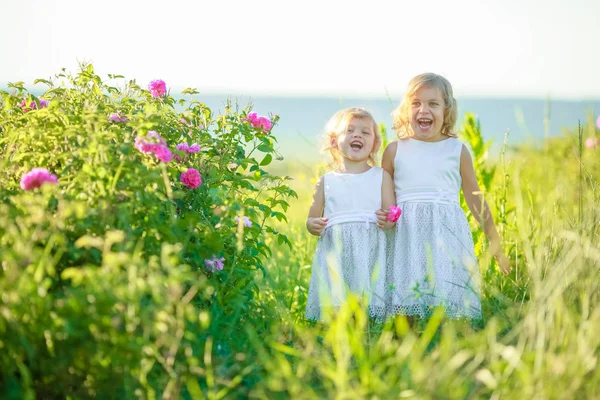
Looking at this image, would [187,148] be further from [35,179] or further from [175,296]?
[175,296]

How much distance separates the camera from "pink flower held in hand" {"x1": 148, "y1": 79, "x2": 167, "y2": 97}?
333 cm

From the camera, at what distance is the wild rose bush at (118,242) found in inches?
81.0

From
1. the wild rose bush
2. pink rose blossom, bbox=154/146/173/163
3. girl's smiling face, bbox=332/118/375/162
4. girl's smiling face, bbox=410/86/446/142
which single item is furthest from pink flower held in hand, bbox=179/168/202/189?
girl's smiling face, bbox=410/86/446/142

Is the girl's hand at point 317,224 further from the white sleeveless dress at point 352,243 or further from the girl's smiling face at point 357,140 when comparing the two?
the girl's smiling face at point 357,140

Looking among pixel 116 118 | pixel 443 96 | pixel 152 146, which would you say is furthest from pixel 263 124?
pixel 443 96

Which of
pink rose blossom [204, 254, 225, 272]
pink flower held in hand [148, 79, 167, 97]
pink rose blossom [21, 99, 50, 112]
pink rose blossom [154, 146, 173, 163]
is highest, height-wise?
pink flower held in hand [148, 79, 167, 97]

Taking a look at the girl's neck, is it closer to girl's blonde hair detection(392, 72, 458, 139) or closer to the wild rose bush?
girl's blonde hair detection(392, 72, 458, 139)

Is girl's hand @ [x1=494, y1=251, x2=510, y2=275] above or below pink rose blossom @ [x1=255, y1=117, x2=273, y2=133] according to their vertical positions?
below

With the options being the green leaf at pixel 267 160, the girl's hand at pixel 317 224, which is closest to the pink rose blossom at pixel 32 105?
the green leaf at pixel 267 160

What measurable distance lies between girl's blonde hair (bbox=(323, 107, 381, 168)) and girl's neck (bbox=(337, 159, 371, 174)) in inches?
1.8

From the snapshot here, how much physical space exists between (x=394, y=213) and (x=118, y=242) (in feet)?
5.10

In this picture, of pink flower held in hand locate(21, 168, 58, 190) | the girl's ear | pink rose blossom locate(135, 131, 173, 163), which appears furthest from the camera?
the girl's ear

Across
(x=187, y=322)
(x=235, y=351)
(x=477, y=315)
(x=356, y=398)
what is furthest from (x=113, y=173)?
(x=477, y=315)

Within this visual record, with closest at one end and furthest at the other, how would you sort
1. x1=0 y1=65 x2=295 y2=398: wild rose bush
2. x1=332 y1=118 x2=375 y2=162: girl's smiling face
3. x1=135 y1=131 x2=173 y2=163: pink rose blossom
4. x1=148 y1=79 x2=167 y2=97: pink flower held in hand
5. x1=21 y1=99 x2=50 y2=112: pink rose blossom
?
1. x1=0 y1=65 x2=295 y2=398: wild rose bush
2. x1=135 y1=131 x2=173 y2=163: pink rose blossom
3. x1=21 y1=99 x2=50 y2=112: pink rose blossom
4. x1=148 y1=79 x2=167 y2=97: pink flower held in hand
5. x1=332 y1=118 x2=375 y2=162: girl's smiling face
